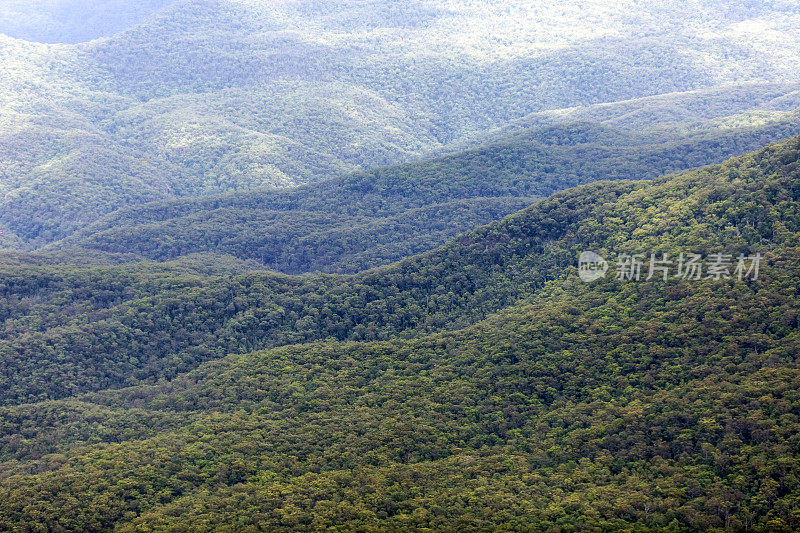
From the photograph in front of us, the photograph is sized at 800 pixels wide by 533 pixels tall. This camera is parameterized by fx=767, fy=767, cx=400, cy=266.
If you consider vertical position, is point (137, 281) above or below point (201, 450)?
above

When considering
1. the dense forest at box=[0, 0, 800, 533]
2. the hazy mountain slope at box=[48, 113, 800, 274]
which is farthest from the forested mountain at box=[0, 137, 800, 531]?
the hazy mountain slope at box=[48, 113, 800, 274]

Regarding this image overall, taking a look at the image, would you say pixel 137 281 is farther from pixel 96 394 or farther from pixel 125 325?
pixel 96 394

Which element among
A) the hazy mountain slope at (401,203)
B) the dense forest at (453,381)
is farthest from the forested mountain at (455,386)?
the hazy mountain slope at (401,203)

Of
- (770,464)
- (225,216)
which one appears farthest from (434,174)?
(770,464)

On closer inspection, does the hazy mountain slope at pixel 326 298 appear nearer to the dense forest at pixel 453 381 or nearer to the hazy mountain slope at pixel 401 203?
the dense forest at pixel 453 381

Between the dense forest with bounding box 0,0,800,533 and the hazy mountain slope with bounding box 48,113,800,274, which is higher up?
the hazy mountain slope with bounding box 48,113,800,274

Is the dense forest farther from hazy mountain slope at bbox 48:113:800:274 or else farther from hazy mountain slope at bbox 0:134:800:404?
hazy mountain slope at bbox 48:113:800:274
